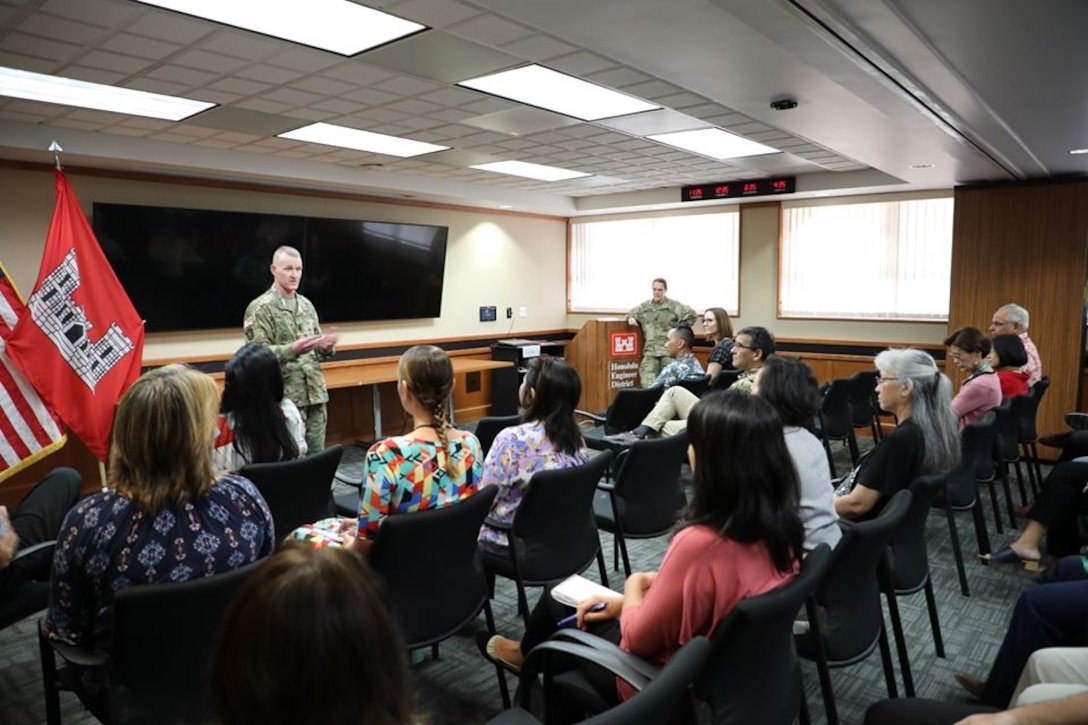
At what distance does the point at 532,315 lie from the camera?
9078mm

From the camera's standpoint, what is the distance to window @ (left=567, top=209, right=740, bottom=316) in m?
8.21

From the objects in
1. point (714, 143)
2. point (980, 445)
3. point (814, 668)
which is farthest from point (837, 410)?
point (814, 668)

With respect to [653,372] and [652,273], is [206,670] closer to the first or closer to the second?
[653,372]

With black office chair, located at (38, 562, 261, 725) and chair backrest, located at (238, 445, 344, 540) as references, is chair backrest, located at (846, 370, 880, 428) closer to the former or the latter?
chair backrest, located at (238, 445, 344, 540)

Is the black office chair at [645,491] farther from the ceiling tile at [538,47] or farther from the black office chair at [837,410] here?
the black office chair at [837,410]

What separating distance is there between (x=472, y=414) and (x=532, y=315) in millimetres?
1685

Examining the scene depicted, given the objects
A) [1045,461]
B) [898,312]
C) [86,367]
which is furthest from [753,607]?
[898,312]

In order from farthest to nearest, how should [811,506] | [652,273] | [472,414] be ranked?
1. [652,273]
2. [472,414]
3. [811,506]

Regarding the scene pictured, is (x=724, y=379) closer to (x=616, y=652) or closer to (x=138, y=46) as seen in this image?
(x=616, y=652)

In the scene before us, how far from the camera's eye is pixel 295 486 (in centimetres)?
271

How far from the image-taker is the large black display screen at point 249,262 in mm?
5473

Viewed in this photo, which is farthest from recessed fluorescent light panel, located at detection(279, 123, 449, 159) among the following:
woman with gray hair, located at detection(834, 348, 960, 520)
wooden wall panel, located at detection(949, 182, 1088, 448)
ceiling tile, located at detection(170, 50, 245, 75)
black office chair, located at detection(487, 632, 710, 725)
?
wooden wall panel, located at detection(949, 182, 1088, 448)

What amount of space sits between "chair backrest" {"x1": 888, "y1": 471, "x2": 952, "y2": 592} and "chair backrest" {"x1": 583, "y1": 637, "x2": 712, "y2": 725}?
1.41 metres

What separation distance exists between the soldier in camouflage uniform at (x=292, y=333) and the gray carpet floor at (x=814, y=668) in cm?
201
